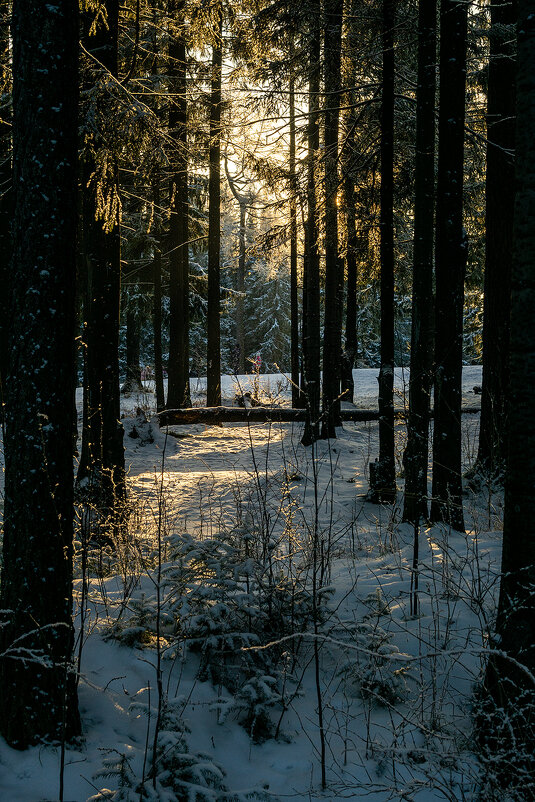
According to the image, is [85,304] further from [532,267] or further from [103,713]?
[532,267]

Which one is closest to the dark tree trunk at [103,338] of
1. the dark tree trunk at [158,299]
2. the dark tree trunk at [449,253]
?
the dark tree trunk at [449,253]

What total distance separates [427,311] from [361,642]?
4.30m

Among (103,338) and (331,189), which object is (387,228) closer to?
(331,189)

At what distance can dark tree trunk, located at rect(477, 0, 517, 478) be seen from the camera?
8.88 meters

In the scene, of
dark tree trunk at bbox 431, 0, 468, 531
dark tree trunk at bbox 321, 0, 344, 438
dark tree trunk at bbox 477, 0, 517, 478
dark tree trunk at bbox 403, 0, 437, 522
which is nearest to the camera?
dark tree trunk at bbox 431, 0, 468, 531

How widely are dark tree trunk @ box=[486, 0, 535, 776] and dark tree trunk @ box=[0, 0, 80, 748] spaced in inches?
82.8

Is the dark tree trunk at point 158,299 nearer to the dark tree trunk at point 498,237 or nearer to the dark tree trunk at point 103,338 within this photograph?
the dark tree trunk at point 103,338

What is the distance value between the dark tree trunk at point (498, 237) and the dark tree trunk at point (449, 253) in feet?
8.66

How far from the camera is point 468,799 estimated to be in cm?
252

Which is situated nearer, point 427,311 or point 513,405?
point 513,405

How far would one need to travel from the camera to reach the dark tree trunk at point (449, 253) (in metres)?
6.09

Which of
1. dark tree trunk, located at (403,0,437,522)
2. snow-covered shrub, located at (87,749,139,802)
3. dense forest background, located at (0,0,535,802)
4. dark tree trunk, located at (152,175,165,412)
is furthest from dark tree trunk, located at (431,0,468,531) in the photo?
dark tree trunk, located at (152,175,165,412)

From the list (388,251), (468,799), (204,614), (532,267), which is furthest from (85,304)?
(468,799)

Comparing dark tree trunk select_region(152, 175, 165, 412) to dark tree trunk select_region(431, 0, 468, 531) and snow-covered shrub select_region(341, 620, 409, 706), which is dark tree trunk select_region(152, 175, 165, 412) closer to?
dark tree trunk select_region(431, 0, 468, 531)
